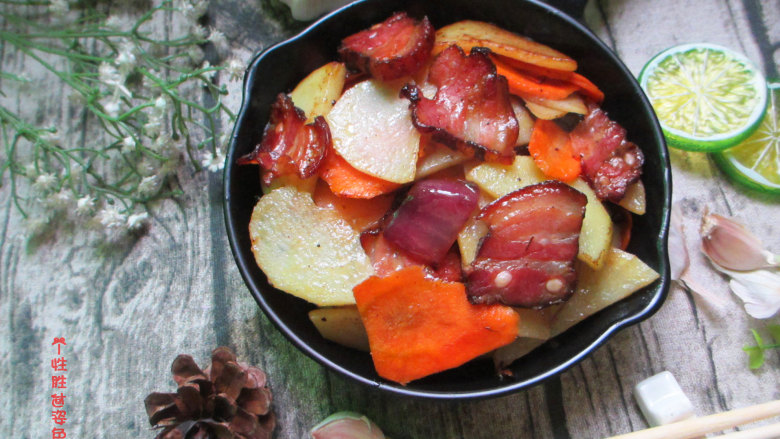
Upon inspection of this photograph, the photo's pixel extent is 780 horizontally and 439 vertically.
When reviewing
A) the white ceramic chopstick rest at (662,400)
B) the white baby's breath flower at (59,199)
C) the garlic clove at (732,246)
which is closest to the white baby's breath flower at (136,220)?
the white baby's breath flower at (59,199)

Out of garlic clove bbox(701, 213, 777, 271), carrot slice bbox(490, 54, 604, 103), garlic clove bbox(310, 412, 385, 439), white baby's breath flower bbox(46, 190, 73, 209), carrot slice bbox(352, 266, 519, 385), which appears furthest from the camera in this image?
white baby's breath flower bbox(46, 190, 73, 209)

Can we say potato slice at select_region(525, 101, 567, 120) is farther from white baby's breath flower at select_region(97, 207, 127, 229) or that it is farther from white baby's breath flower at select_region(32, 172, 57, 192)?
white baby's breath flower at select_region(32, 172, 57, 192)

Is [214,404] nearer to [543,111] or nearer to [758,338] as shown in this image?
[543,111]

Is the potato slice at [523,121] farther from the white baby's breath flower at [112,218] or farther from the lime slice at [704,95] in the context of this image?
the white baby's breath flower at [112,218]

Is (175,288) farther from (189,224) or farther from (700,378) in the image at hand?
(700,378)

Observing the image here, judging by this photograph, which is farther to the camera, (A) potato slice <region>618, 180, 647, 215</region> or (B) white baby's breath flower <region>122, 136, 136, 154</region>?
(B) white baby's breath flower <region>122, 136, 136, 154</region>

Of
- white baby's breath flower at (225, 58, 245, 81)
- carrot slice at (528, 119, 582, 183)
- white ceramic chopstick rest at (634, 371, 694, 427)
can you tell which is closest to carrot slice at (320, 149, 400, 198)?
carrot slice at (528, 119, 582, 183)

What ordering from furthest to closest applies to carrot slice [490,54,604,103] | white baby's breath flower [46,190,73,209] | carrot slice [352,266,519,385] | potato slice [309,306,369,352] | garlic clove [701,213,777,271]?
white baby's breath flower [46,190,73,209] < garlic clove [701,213,777,271] < carrot slice [490,54,604,103] < potato slice [309,306,369,352] < carrot slice [352,266,519,385]

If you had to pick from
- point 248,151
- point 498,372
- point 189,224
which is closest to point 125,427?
point 189,224
